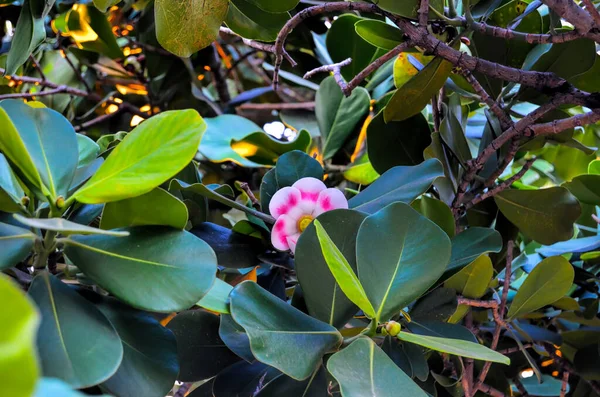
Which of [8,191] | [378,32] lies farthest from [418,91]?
[8,191]

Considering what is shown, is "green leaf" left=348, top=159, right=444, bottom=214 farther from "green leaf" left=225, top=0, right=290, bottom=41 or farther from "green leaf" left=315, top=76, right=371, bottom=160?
"green leaf" left=315, top=76, right=371, bottom=160

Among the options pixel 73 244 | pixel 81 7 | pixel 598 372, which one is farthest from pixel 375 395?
A: pixel 81 7

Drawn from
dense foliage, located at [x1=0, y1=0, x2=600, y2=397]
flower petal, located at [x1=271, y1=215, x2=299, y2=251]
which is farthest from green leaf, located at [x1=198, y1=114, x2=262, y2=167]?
flower petal, located at [x1=271, y1=215, x2=299, y2=251]

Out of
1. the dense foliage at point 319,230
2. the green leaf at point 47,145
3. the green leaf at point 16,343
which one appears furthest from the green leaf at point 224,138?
the green leaf at point 16,343

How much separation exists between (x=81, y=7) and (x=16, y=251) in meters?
0.78

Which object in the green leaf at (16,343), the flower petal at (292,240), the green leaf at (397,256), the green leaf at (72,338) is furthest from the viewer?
the flower petal at (292,240)

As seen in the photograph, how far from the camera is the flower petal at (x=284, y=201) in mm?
556

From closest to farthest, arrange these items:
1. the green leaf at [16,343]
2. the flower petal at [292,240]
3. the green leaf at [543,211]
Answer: the green leaf at [16,343] < the flower petal at [292,240] < the green leaf at [543,211]

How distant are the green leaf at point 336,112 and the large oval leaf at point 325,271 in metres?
0.43

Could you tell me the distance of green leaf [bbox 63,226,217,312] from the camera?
375 millimetres

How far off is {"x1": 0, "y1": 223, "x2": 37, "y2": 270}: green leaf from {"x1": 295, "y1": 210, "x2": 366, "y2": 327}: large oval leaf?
182 millimetres

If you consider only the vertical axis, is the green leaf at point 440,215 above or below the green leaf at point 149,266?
below

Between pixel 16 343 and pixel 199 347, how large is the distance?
0.35 meters

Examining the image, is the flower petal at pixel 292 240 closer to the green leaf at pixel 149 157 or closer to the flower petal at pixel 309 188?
the flower petal at pixel 309 188
